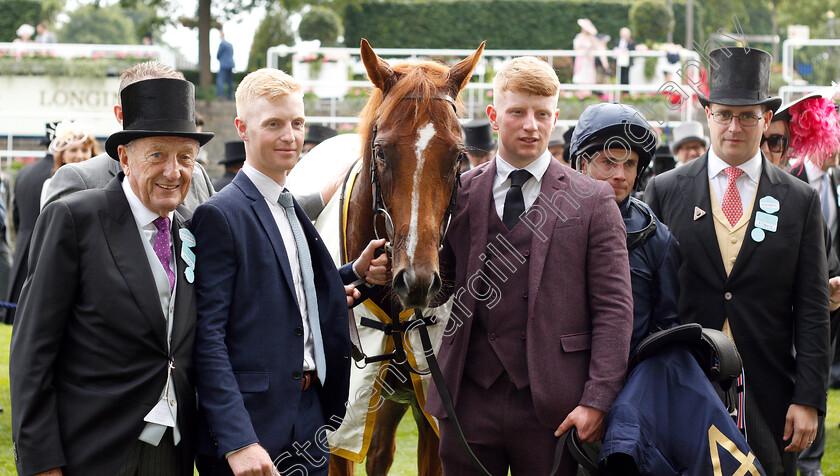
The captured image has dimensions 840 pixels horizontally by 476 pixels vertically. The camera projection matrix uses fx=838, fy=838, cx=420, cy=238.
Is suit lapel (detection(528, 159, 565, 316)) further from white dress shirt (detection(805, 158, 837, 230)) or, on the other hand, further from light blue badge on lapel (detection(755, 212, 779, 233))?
white dress shirt (detection(805, 158, 837, 230))

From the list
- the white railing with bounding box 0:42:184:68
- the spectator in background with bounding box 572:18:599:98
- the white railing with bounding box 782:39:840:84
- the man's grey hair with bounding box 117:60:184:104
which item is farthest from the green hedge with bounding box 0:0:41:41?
the man's grey hair with bounding box 117:60:184:104

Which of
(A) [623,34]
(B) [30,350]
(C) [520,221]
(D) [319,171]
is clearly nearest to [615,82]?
(A) [623,34]

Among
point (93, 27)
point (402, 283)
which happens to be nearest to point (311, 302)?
point (402, 283)

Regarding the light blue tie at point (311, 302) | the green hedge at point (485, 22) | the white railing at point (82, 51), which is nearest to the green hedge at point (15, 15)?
the white railing at point (82, 51)

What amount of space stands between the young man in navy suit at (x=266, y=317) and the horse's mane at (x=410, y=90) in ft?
1.50

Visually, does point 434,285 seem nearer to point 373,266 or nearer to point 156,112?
point 373,266

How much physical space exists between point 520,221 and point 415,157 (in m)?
0.42

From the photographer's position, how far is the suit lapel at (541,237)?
276cm

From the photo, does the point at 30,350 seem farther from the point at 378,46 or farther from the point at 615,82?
the point at 378,46

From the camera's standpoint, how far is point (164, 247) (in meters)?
2.55

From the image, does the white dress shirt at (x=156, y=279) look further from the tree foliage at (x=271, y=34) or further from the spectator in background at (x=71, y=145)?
the tree foliage at (x=271, y=34)

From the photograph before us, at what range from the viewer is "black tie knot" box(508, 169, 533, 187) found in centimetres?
292

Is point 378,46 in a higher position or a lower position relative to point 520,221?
higher

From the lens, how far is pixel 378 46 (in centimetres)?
2428
